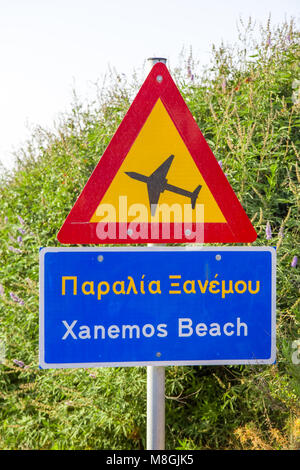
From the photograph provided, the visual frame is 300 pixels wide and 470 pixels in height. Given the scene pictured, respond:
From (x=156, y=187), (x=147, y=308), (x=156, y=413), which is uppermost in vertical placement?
(x=156, y=187)

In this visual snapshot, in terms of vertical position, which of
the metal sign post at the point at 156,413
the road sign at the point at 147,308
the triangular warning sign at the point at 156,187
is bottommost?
the metal sign post at the point at 156,413

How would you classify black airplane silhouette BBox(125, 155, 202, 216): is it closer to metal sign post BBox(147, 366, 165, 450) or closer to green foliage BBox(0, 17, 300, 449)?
metal sign post BBox(147, 366, 165, 450)

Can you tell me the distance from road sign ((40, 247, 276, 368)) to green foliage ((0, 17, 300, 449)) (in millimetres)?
745

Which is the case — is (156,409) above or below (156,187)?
below

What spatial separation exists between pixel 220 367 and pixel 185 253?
1.62 metres

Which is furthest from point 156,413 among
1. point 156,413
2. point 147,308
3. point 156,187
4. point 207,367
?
point 207,367

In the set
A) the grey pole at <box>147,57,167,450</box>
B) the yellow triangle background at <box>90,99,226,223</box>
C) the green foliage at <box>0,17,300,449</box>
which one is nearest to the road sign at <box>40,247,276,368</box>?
the grey pole at <box>147,57,167,450</box>

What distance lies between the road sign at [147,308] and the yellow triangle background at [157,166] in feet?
0.56

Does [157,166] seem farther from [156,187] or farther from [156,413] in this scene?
[156,413]

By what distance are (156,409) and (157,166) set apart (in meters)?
0.88

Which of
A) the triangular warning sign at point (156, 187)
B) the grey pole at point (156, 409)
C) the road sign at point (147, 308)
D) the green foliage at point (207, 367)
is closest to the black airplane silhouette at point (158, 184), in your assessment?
the triangular warning sign at point (156, 187)

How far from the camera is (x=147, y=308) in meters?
2.10

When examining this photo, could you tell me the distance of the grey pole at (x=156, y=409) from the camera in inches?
81.7

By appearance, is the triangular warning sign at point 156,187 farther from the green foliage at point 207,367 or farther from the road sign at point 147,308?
the green foliage at point 207,367
